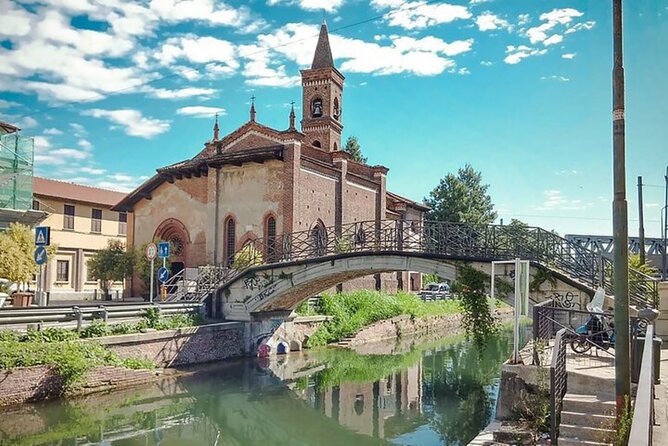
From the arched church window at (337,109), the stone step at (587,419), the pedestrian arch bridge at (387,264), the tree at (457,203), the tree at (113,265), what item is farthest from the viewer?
the tree at (457,203)

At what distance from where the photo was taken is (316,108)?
3531 centimetres

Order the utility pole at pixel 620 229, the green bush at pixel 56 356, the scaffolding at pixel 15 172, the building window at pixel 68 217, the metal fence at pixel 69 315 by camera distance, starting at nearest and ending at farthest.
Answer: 1. the utility pole at pixel 620 229
2. the green bush at pixel 56 356
3. the metal fence at pixel 69 315
4. the scaffolding at pixel 15 172
5. the building window at pixel 68 217

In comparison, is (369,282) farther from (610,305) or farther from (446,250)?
(610,305)

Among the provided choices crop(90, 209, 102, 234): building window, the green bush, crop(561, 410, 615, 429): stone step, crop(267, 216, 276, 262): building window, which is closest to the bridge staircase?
crop(267, 216, 276, 262): building window

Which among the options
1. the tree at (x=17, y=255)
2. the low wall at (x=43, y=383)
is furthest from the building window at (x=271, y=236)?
the low wall at (x=43, y=383)

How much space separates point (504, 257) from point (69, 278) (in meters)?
29.2

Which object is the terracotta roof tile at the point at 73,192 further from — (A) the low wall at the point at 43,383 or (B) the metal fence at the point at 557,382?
(B) the metal fence at the point at 557,382

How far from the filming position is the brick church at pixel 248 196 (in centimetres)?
2648

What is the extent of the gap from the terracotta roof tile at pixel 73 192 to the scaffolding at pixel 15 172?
8919mm

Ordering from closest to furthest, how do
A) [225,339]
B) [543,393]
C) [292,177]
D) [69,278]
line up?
1. [543,393]
2. [225,339]
3. [292,177]
4. [69,278]

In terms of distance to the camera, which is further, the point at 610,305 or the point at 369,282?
the point at 369,282

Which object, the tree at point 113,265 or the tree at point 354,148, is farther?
the tree at point 354,148

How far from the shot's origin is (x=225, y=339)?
21.3m

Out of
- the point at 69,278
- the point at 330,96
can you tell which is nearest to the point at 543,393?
the point at 330,96
